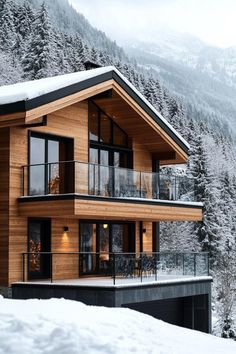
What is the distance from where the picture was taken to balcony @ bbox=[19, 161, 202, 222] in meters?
18.7

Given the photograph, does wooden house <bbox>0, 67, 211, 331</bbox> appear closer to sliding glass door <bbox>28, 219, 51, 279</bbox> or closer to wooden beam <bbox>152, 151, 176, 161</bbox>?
sliding glass door <bbox>28, 219, 51, 279</bbox>

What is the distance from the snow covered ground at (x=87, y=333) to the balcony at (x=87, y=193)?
653 cm

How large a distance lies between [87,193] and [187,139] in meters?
53.4

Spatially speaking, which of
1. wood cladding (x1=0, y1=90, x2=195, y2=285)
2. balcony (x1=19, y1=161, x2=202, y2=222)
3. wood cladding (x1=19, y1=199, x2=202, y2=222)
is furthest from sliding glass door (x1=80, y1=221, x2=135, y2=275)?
wood cladding (x1=19, y1=199, x2=202, y2=222)

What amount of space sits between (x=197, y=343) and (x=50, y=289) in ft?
25.2

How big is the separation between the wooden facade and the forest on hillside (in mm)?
10932

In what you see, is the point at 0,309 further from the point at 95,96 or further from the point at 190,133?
the point at 190,133

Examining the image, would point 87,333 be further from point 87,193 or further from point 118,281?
point 87,193

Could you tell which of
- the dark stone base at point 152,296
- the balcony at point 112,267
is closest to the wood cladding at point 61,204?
the balcony at point 112,267

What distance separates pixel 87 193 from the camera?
1933cm

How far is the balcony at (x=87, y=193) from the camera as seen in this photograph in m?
18.7

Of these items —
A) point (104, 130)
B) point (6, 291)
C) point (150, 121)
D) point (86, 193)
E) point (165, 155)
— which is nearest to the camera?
point (6, 291)

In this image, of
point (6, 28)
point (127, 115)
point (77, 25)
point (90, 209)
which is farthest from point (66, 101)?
point (77, 25)

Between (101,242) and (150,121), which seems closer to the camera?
(101,242)
